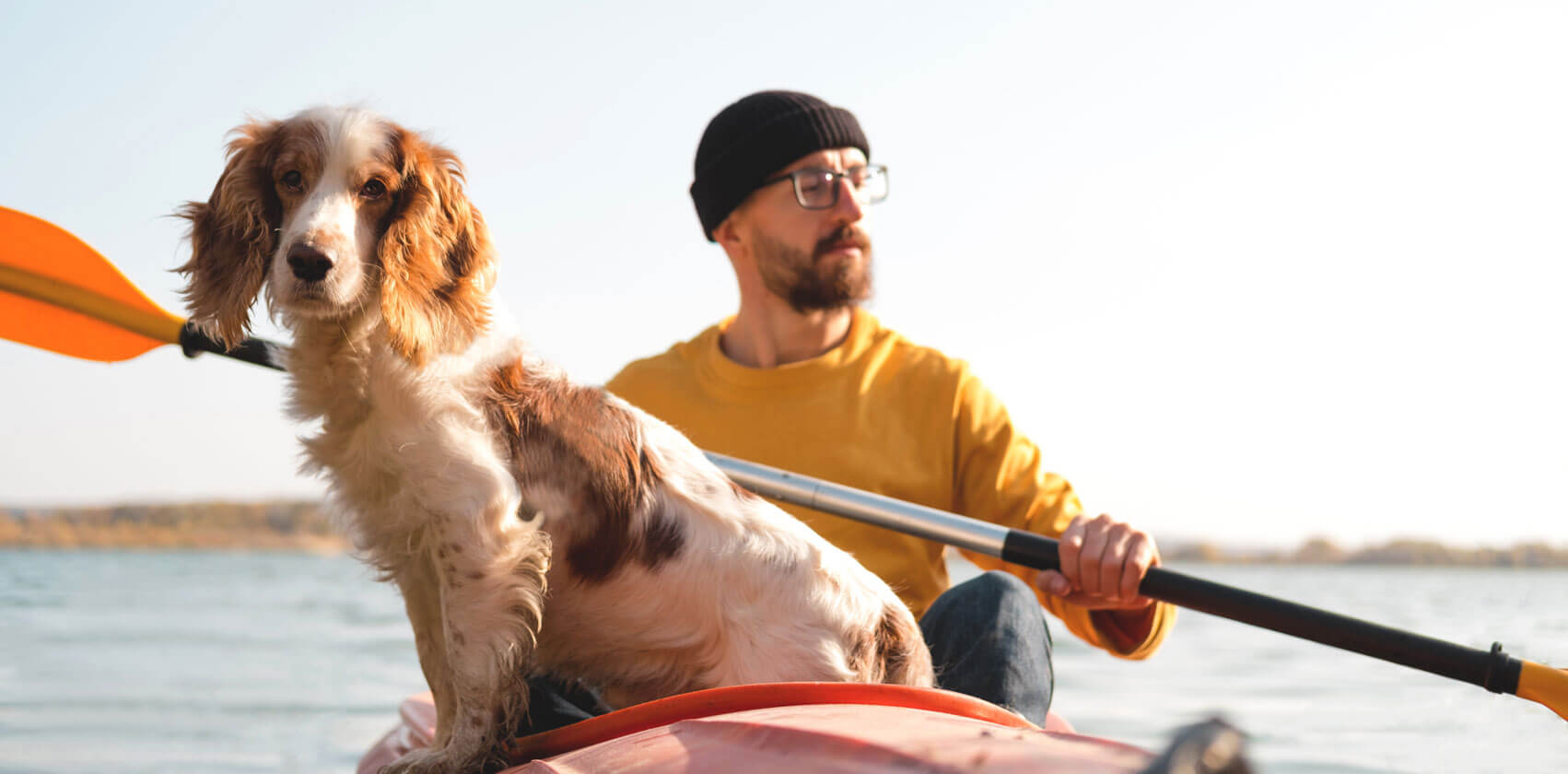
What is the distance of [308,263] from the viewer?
1.68 meters

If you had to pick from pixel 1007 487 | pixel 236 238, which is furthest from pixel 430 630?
pixel 1007 487

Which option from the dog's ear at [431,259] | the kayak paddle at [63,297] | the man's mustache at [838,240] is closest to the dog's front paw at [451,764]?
the dog's ear at [431,259]

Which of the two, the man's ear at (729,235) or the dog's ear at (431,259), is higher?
the man's ear at (729,235)

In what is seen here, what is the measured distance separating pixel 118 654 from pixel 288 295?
6.90 m

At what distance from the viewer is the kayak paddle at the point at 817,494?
6.79 ft

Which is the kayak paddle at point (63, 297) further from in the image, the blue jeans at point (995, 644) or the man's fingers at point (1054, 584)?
the man's fingers at point (1054, 584)

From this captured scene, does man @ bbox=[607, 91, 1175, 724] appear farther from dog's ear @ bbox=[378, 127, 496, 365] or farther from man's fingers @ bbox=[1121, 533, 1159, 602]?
dog's ear @ bbox=[378, 127, 496, 365]

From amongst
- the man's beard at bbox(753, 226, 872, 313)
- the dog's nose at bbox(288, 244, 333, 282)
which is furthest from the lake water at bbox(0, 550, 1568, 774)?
the man's beard at bbox(753, 226, 872, 313)

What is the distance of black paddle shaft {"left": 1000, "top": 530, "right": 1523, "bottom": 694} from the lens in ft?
6.76

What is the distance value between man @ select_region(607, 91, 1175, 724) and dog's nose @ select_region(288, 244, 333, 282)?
1.34 meters

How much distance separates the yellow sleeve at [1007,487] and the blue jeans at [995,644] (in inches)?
11.0

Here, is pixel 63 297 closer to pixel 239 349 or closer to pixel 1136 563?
pixel 239 349

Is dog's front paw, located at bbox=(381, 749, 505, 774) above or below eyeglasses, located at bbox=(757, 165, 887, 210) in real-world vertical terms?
below

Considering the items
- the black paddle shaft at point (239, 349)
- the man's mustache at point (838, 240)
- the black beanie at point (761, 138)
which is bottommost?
the black paddle shaft at point (239, 349)
